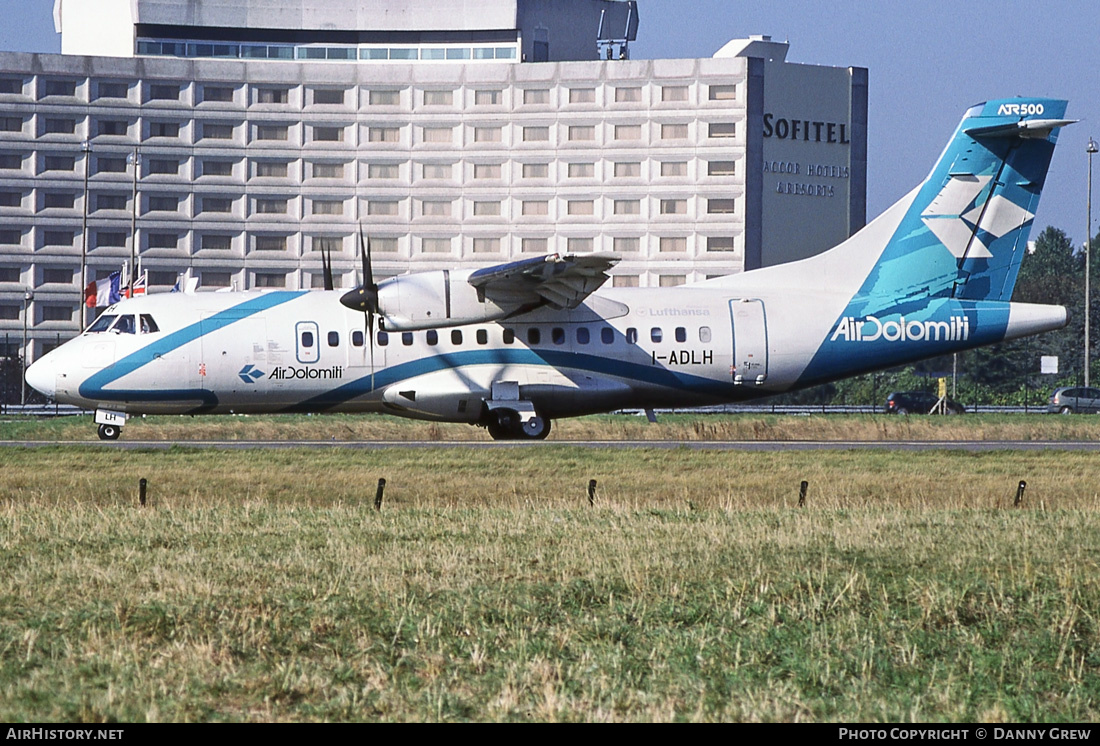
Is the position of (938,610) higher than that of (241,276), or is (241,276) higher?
(241,276)

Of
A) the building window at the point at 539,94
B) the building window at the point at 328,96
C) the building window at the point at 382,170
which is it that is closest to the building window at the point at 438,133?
the building window at the point at 382,170

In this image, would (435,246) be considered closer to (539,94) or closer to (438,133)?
(438,133)

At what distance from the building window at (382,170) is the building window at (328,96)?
6.47 m

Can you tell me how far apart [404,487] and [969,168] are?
19.5 metres

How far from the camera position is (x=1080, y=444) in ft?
125

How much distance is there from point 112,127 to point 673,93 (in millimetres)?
48303

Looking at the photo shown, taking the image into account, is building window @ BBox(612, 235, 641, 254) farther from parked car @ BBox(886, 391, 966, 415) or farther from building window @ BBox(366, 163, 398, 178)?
parked car @ BBox(886, 391, 966, 415)

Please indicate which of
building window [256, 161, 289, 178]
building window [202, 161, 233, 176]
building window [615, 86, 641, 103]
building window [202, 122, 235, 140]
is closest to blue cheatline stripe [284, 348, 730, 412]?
building window [615, 86, 641, 103]

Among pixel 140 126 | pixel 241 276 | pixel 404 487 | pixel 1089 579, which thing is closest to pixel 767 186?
pixel 241 276

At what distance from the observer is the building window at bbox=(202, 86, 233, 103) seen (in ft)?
345

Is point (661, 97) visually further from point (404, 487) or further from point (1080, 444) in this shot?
point (404, 487)

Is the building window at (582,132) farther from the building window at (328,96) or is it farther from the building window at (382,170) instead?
the building window at (328,96)

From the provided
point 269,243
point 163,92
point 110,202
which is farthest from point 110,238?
point 163,92

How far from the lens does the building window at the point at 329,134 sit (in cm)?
10569
